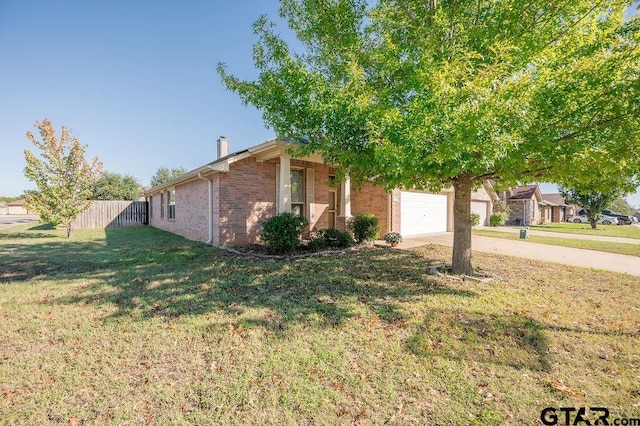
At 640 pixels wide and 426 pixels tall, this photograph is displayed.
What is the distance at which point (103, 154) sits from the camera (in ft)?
52.4

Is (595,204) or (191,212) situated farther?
(595,204)

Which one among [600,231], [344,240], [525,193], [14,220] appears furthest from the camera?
[14,220]

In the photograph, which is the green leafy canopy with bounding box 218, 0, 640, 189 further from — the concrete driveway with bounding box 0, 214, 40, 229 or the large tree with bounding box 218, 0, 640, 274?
the concrete driveway with bounding box 0, 214, 40, 229

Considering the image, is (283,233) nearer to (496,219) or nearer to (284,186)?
(284,186)

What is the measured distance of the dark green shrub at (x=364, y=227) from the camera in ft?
37.3

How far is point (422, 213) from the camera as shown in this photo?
15789 millimetres

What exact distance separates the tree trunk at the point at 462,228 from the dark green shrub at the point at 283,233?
4790mm

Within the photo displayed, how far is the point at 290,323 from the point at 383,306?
5.68 ft

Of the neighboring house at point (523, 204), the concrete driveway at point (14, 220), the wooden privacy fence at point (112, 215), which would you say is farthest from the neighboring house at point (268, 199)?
the neighboring house at point (523, 204)

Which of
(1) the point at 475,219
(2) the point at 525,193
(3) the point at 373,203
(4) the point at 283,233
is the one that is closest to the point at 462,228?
(4) the point at 283,233

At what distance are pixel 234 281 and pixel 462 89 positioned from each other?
5.74 metres

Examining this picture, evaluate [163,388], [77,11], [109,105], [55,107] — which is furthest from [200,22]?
[163,388]

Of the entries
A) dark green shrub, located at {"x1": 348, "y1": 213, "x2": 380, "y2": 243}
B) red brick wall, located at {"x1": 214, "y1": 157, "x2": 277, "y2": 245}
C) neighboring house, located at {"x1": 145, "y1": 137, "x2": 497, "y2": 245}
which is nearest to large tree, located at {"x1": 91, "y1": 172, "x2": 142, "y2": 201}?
neighboring house, located at {"x1": 145, "y1": 137, "x2": 497, "y2": 245}

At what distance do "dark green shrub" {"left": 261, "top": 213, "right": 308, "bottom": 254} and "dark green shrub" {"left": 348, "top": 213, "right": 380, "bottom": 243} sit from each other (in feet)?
9.92
